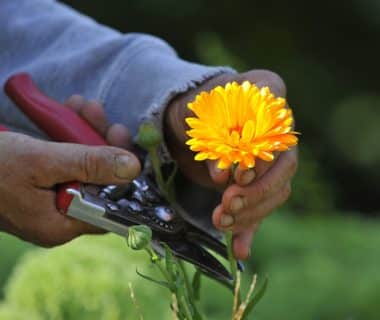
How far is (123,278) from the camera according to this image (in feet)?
5.25

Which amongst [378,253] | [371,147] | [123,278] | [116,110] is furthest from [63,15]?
[371,147]

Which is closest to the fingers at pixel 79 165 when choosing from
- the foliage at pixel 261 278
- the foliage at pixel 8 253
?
the foliage at pixel 261 278

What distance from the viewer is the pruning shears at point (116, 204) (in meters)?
1.03

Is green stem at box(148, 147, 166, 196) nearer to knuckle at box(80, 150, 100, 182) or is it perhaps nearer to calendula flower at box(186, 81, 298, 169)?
knuckle at box(80, 150, 100, 182)

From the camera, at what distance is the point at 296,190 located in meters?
3.45

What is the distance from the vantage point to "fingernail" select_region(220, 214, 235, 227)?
1015 millimetres

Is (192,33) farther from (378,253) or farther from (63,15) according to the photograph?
(63,15)

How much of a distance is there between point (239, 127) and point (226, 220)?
0.59ft

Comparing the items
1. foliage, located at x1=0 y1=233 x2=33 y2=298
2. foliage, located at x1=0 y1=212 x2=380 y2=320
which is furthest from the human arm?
foliage, located at x1=0 y1=233 x2=33 y2=298

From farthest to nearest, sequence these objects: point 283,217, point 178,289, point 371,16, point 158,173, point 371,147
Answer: point 371,16
point 371,147
point 283,217
point 158,173
point 178,289

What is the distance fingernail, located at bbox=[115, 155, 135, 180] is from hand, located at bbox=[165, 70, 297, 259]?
8 centimetres

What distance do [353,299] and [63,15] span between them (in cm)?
86

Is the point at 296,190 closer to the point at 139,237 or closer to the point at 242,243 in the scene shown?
the point at 242,243

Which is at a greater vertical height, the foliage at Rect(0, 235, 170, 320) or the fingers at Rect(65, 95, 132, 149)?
the fingers at Rect(65, 95, 132, 149)
